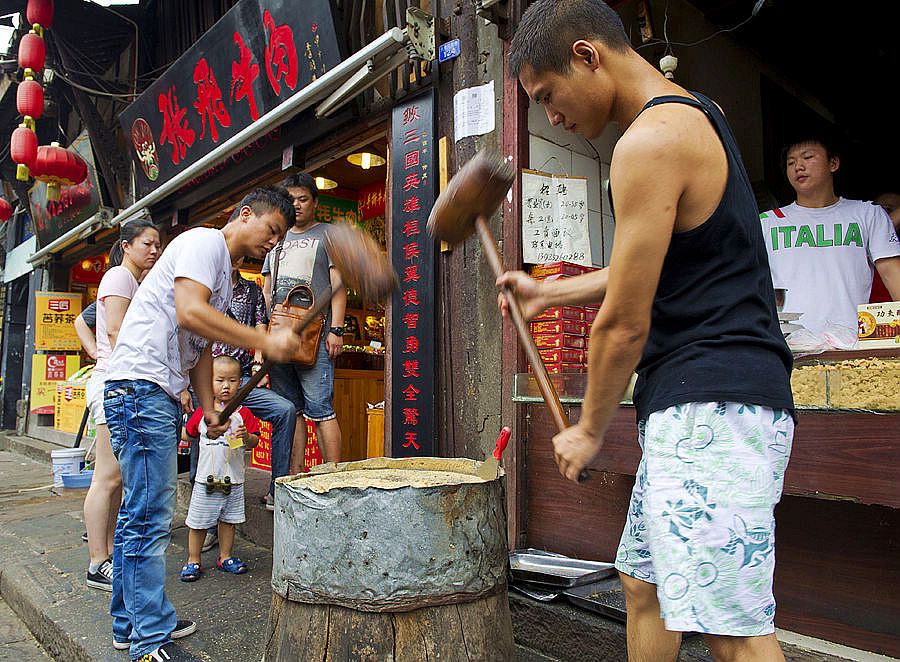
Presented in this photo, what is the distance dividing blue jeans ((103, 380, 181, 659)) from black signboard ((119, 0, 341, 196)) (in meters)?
3.13

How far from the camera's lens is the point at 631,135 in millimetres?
1493

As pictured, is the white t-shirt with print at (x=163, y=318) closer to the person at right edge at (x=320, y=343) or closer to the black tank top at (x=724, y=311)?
the person at right edge at (x=320, y=343)

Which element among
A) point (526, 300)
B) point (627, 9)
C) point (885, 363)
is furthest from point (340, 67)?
point (885, 363)

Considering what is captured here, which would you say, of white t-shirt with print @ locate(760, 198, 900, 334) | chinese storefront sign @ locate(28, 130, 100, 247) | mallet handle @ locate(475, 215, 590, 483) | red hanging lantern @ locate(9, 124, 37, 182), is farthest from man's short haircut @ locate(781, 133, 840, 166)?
chinese storefront sign @ locate(28, 130, 100, 247)

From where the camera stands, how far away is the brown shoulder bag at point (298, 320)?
430 centimetres

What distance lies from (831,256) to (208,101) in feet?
19.3

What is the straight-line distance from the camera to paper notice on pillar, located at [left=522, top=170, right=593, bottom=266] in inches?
154

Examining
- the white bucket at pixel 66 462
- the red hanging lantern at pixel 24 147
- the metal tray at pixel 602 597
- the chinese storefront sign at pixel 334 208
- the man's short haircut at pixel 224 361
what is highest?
the red hanging lantern at pixel 24 147

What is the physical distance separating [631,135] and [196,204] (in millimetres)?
7199

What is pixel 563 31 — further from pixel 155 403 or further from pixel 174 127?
pixel 174 127

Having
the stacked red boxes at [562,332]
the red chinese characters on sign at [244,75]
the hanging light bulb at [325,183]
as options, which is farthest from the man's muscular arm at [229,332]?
the hanging light bulb at [325,183]

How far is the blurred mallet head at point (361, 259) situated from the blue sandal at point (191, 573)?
2573mm

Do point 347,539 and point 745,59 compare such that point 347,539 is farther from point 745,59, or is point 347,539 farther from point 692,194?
point 745,59

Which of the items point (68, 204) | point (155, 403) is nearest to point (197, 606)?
point (155, 403)
